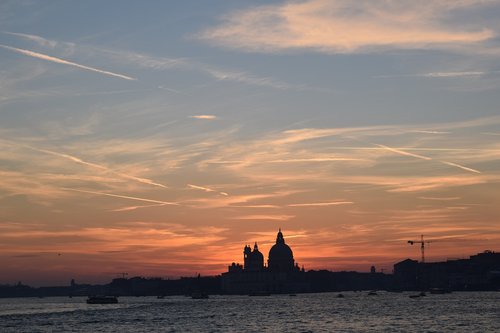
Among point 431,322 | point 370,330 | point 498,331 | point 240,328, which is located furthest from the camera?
point 431,322

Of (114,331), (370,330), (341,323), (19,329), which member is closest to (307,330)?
(370,330)

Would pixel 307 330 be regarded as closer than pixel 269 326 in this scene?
Yes

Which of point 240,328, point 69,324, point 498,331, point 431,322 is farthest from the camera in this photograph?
point 69,324

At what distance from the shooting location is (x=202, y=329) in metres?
107

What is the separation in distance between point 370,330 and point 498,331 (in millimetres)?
14359

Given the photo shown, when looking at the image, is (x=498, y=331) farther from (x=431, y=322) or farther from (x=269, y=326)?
(x=269, y=326)

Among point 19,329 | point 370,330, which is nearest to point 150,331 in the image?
point 19,329

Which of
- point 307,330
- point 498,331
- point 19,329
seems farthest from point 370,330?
point 19,329

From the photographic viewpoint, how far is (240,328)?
4181 inches

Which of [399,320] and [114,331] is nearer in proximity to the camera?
[114,331]

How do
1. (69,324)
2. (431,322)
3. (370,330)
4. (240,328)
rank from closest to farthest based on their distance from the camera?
(370,330) < (240,328) < (431,322) < (69,324)

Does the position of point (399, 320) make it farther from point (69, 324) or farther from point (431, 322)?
point (69, 324)

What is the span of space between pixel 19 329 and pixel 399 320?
50.8 metres

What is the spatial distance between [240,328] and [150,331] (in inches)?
434
